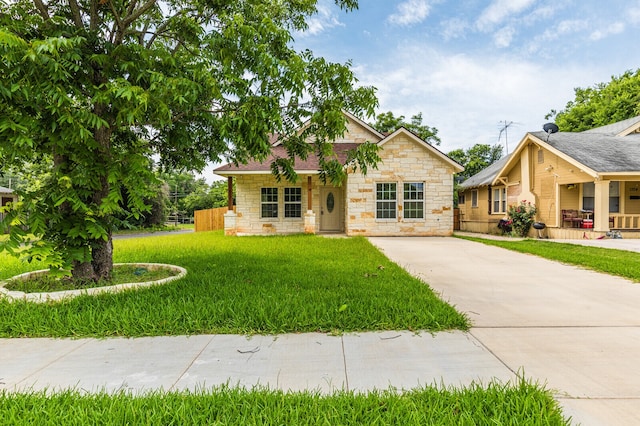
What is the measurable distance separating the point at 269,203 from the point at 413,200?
6937 millimetres

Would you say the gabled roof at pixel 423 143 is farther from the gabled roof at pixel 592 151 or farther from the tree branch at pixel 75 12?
the tree branch at pixel 75 12

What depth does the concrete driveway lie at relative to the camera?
7.23ft

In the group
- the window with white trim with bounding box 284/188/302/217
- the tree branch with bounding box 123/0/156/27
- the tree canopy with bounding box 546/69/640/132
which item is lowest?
the window with white trim with bounding box 284/188/302/217

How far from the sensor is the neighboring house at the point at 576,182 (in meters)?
12.5

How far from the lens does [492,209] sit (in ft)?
61.8

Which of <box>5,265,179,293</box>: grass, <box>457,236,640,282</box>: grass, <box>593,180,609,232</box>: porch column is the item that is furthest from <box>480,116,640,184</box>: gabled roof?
<box>5,265,179,293</box>: grass

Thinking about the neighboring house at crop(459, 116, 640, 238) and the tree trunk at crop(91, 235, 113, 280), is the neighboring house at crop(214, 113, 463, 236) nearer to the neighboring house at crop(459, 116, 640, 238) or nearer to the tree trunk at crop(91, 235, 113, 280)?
the neighboring house at crop(459, 116, 640, 238)

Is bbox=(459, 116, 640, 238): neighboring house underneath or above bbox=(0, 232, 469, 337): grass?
above

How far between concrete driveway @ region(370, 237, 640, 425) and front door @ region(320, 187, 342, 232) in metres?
8.98

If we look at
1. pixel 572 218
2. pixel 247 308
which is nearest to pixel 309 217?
pixel 247 308

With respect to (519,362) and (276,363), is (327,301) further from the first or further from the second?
(519,362)

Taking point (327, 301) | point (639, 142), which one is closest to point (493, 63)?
point (639, 142)

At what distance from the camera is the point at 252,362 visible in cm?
267

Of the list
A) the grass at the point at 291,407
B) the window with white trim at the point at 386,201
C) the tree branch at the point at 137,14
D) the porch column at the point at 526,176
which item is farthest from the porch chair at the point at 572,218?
the tree branch at the point at 137,14
